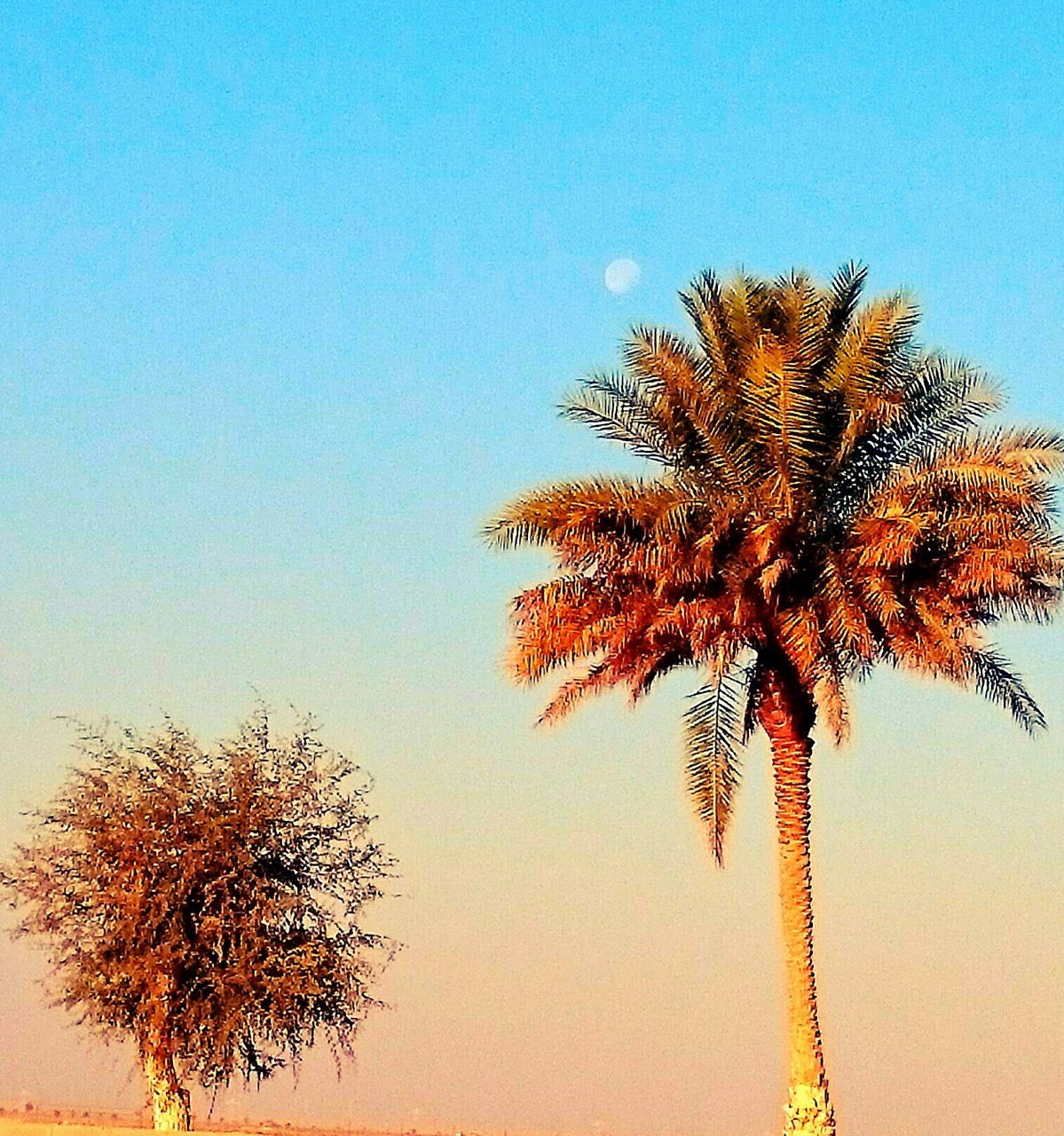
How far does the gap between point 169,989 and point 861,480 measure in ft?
52.1

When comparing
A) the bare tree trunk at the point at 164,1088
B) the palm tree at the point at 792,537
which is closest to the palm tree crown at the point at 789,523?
the palm tree at the point at 792,537

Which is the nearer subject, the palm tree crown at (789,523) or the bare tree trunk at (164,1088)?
the palm tree crown at (789,523)

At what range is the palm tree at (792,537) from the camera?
95.9ft

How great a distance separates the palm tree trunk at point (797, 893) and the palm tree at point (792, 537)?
30 mm

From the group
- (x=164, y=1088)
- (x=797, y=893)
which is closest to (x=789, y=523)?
(x=797, y=893)

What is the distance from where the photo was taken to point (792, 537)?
95.7 feet

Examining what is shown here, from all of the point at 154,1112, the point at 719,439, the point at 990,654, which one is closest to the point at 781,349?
the point at 719,439

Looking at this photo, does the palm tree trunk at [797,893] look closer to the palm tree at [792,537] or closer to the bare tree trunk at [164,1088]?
the palm tree at [792,537]

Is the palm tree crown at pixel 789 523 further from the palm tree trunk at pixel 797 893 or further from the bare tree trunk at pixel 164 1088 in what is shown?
the bare tree trunk at pixel 164 1088

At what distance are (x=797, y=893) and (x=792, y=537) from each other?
5.44 meters

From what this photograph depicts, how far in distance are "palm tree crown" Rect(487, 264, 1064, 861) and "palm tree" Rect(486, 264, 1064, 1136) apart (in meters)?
0.03

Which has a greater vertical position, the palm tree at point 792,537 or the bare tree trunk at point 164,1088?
the palm tree at point 792,537

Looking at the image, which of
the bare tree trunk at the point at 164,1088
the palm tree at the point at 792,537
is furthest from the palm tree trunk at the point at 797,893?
the bare tree trunk at the point at 164,1088

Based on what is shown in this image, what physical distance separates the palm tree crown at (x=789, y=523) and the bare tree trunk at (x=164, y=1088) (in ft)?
37.8
